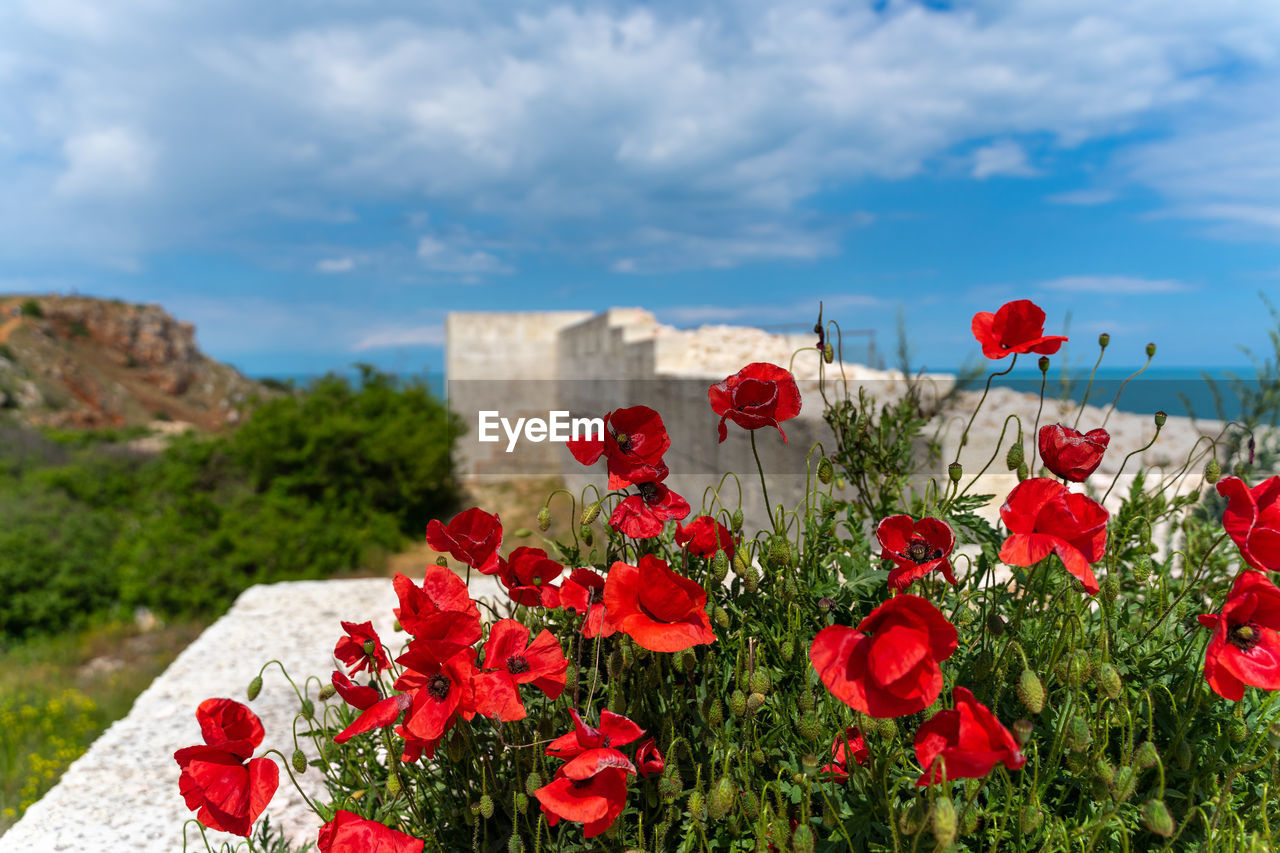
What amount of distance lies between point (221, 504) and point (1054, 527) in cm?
988

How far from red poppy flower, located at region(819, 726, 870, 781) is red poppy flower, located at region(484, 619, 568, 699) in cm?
46

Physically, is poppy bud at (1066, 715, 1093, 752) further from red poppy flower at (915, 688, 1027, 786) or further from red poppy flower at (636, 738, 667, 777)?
red poppy flower at (636, 738, 667, 777)

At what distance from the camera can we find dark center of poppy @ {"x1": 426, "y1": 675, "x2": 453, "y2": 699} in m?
1.20

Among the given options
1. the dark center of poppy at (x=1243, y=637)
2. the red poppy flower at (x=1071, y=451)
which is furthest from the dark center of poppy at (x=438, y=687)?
the dark center of poppy at (x=1243, y=637)

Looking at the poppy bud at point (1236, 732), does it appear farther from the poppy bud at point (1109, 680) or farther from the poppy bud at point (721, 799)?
the poppy bud at point (721, 799)

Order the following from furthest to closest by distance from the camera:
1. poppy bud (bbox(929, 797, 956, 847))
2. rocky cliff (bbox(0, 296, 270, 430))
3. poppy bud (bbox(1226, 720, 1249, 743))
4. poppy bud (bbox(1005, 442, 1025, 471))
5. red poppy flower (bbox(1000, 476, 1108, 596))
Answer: rocky cliff (bbox(0, 296, 270, 430)) < poppy bud (bbox(1005, 442, 1025, 471)) < poppy bud (bbox(1226, 720, 1249, 743)) < red poppy flower (bbox(1000, 476, 1108, 596)) < poppy bud (bbox(929, 797, 956, 847))

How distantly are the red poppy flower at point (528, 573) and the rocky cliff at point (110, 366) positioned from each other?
99.5 ft

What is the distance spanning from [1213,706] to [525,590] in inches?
52.7

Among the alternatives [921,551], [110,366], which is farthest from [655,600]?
[110,366]

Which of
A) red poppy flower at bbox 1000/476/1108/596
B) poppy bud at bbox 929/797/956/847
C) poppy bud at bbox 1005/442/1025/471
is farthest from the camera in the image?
poppy bud at bbox 1005/442/1025/471

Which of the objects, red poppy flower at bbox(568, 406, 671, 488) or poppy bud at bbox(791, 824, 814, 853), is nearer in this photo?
poppy bud at bbox(791, 824, 814, 853)

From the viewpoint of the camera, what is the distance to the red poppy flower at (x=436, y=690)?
114 cm

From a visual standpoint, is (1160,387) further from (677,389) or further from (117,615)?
(117,615)

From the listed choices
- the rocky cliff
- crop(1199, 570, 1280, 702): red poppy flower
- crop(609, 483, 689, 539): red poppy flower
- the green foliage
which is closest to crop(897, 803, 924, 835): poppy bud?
crop(1199, 570, 1280, 702): red poppy flower
